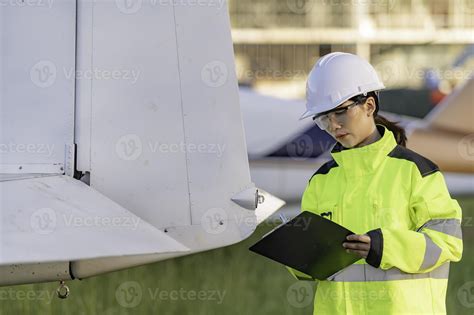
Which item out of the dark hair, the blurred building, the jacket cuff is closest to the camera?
the jacket cuff

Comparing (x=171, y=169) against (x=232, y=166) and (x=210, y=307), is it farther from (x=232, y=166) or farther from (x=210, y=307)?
(x=210, y=307)

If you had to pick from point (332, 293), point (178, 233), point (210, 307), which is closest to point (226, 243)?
point (178, 233)

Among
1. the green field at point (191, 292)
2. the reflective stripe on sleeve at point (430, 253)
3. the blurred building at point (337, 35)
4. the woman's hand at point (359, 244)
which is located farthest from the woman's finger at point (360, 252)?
the blurred building at point (337, 35)

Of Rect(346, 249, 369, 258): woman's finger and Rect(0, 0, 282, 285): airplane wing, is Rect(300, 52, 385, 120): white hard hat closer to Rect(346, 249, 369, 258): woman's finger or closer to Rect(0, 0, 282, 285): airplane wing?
Rect(346, 249, 369, 258): woman's finger

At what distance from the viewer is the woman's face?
3.21 meters

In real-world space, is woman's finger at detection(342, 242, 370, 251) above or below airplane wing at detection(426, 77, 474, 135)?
Answer: above

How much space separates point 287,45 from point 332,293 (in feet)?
125

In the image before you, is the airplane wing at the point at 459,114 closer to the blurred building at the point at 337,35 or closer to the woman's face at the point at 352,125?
the woman's face at the point at 352,125

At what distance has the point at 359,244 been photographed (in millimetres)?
3049

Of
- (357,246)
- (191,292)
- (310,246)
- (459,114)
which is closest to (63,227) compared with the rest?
(310,246)

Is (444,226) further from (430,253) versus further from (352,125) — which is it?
(352,125)

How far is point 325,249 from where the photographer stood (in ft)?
10.3

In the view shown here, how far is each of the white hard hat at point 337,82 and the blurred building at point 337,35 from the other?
111 ft

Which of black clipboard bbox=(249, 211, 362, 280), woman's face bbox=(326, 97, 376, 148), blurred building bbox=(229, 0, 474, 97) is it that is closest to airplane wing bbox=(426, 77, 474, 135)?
woman's face bbox=(326, 97, 376, 148)
